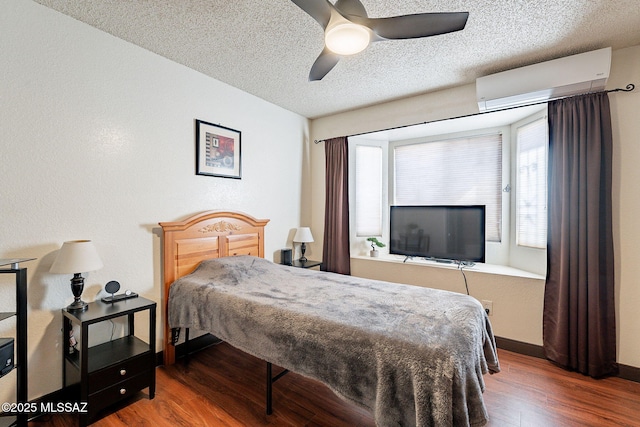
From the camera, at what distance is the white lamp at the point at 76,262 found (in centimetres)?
175

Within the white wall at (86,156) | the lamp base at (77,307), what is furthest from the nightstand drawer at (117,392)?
the lamp base at (77,307)

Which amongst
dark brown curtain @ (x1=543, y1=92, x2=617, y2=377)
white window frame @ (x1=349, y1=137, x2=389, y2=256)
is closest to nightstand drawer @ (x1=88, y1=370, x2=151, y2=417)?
Result: white window frame @ (x1=349, y1=137, x2=389, y2=256)

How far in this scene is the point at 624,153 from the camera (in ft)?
7.38

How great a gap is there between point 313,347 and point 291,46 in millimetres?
2190

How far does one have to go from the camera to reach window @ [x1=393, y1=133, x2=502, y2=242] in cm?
333

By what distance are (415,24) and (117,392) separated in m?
2.80

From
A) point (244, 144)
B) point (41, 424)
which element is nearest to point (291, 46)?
point (244, 144)

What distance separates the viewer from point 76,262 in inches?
69.4

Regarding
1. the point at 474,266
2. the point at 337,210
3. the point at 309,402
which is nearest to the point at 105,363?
the point at 309,402

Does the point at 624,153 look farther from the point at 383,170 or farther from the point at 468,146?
the point at 383,170

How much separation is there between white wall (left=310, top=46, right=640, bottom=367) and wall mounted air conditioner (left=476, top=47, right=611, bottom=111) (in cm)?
23

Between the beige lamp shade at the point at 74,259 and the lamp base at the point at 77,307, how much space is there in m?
0.28

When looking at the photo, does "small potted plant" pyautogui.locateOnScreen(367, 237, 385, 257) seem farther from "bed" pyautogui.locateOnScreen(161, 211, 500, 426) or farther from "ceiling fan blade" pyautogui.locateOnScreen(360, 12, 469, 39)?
"ceiling fan blade" pyautogui.locateOnScreen(360, 12, 469, 39)

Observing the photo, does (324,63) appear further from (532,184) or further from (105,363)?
(532,184)
